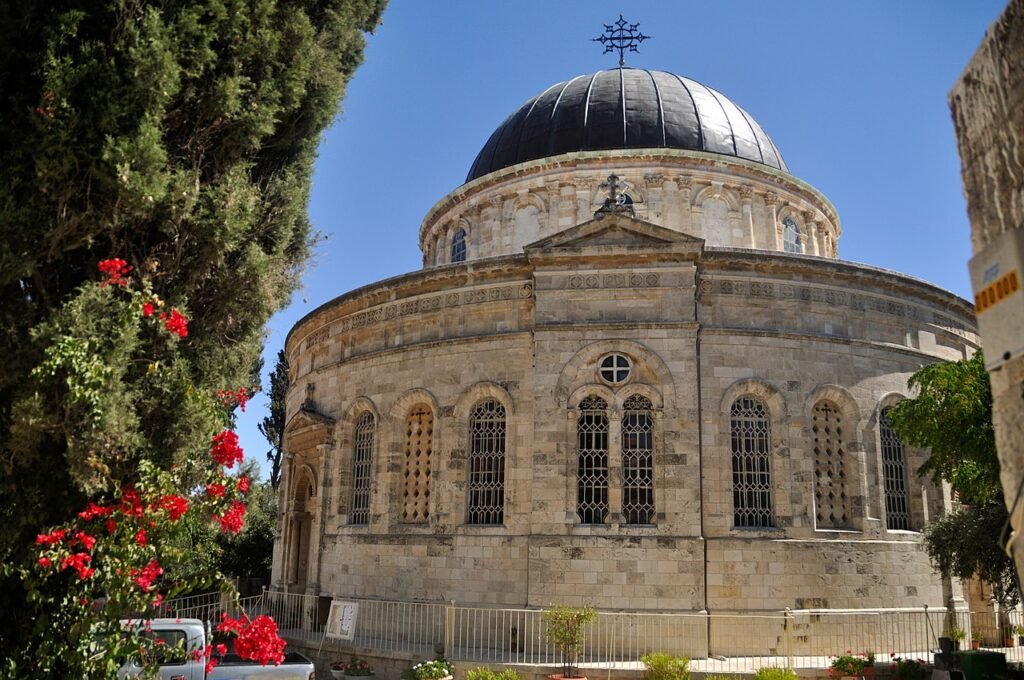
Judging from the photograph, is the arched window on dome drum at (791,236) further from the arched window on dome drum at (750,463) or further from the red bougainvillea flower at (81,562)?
the red bougainvillea flower at (81,562)

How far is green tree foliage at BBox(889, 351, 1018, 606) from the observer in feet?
36.0

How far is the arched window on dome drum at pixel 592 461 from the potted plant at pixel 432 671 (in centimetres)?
379

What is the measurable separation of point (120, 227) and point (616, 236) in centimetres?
1022

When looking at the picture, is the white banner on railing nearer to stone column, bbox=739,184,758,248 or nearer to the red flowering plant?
the red flowering plant

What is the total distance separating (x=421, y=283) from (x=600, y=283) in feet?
13.0

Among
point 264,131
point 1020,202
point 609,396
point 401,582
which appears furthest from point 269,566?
point 1020,202

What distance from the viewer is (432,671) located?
12.3m

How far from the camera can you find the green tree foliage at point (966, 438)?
10984 mm

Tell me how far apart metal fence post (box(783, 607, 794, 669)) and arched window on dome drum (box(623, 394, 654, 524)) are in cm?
272

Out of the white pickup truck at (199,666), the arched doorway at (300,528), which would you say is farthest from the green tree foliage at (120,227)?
the arched doorway at (300,528)

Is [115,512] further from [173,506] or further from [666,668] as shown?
[666,668]

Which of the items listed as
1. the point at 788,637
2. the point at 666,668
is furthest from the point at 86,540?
the point at 788,637

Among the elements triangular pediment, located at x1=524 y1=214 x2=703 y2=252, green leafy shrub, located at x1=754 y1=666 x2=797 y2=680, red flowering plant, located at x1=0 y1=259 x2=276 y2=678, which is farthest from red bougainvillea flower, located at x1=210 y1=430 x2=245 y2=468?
triangular pediment, located at x1=524 y1=214 x2=703 y2=252

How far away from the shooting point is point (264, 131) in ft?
25.8
